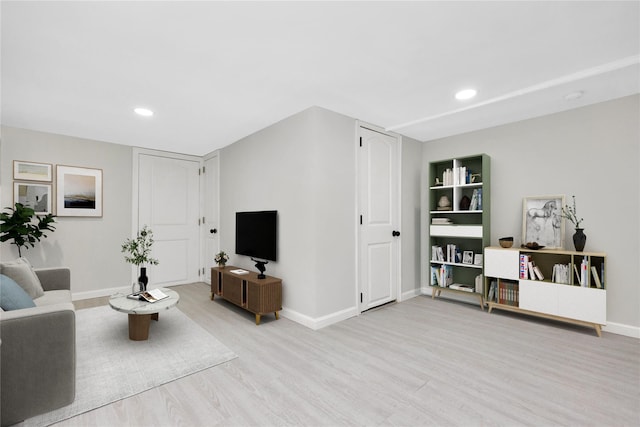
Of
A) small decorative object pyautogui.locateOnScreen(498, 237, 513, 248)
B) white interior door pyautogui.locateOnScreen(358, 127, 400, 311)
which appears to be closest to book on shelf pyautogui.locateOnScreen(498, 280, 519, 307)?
small decorative object pyautogui.locateOnScreen(498, 237, 513, 248)

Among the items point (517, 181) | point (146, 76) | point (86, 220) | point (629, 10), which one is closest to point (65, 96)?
point (146, 76)

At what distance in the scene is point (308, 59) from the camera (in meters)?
2.26

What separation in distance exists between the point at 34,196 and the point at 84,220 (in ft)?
2.06

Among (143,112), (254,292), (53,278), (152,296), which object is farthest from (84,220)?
(254,292)

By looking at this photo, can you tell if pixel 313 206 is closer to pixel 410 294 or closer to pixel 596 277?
pixel 410 294

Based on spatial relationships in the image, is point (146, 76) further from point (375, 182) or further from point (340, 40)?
point (375, 182)

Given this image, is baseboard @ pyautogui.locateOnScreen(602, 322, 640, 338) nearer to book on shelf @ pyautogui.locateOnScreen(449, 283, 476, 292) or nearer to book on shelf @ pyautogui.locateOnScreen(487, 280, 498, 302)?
book on shelf @ pyautogui.locateOnScreen(487, 280, 498, 302)

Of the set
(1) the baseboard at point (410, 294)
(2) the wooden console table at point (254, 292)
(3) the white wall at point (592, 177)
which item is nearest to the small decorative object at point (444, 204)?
(3) the white wall at point (592, 177)

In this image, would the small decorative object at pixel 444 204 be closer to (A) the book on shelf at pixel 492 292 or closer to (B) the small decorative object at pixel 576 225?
(A) the book on shelf at pixel 492 292

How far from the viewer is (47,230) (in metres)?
4.07

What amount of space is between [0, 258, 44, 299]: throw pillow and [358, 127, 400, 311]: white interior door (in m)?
3.31

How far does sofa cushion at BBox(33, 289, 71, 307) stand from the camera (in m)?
2.65

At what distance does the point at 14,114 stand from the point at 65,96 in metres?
1.10

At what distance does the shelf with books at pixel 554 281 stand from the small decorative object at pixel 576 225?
0.12 metres
